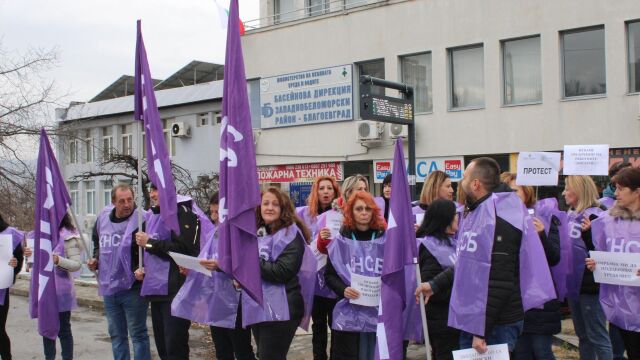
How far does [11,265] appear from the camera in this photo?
7.27 m

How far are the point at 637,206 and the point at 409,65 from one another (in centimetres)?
1476

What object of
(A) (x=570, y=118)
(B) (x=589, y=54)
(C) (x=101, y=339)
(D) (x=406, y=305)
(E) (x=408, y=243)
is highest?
(B) (x=589, y=54)

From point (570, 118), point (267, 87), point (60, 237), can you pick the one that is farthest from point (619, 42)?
point (60, 237)

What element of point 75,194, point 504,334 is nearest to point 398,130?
point 504,334

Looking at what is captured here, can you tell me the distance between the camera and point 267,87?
22.1 m

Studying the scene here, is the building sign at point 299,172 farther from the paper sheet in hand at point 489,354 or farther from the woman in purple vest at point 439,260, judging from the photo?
the paper sheet in hand at point 489,354

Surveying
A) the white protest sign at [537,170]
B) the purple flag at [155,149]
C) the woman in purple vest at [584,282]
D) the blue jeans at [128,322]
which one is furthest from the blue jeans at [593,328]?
the blue jeans at [128,322]

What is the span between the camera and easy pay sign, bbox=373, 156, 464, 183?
722 inches

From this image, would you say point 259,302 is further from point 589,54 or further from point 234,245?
point 589,54

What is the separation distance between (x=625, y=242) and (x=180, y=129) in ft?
79.1

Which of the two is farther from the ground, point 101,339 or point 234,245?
point 234,245

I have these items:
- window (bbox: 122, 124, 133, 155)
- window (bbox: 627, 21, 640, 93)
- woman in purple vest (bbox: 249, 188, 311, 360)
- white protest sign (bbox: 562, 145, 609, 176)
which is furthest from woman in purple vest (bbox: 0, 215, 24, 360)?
window (bbox: 122, 124, 133, 155)

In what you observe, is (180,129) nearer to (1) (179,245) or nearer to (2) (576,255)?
(1) (179,245)

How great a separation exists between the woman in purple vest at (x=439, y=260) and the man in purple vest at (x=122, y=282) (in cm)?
290
